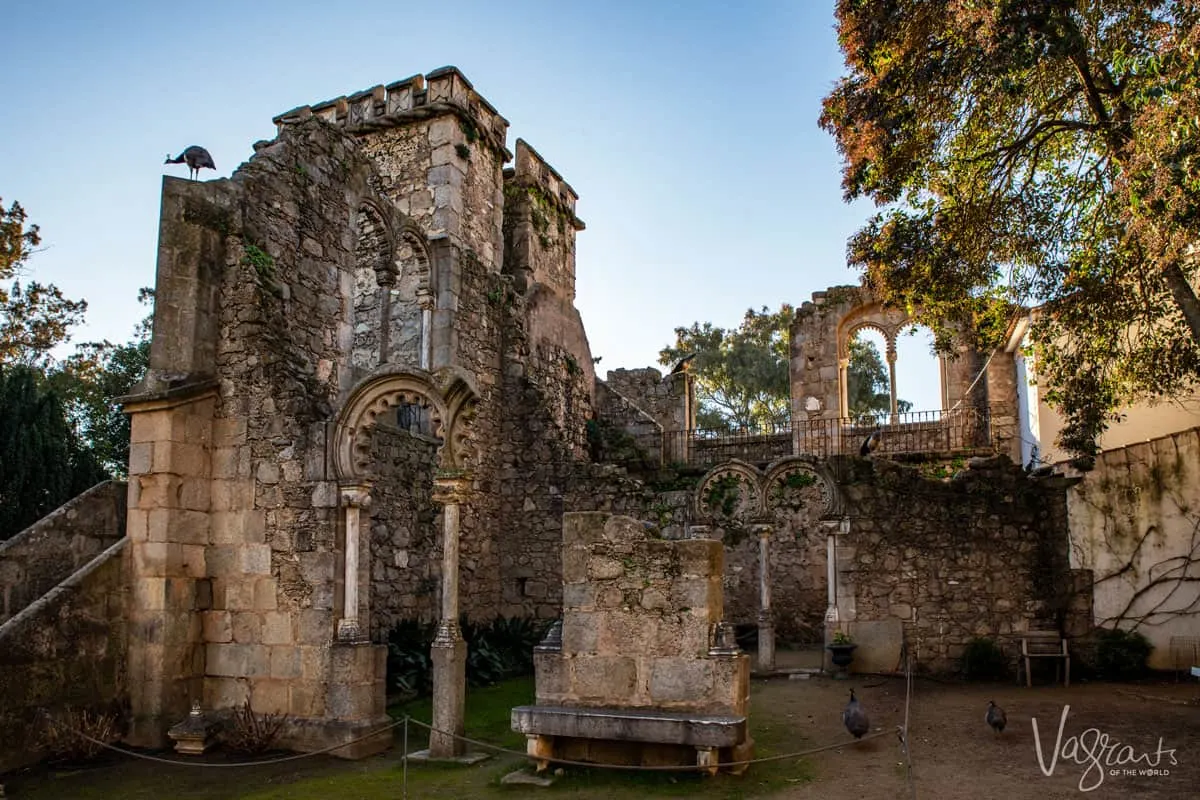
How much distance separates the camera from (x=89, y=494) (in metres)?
9.73

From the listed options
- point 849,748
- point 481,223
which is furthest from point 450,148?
point 849,748

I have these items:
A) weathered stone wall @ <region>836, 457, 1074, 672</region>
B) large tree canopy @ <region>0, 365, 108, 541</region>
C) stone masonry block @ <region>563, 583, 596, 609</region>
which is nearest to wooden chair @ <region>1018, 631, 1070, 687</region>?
weathered stone wall @ <region>836, 457, 1074, 672</region>

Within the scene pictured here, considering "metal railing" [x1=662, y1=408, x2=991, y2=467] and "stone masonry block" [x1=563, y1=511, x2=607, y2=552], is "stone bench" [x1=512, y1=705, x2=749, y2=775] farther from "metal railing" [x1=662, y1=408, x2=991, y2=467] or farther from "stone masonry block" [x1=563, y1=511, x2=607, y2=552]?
"metal railing" [x1=662, y1=408, x2=991, y2=467]

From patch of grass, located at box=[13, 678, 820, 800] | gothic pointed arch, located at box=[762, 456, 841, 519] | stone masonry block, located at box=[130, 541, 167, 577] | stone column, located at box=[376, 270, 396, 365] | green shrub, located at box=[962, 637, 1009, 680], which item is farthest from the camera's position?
stone column, located at box=[376, 270, 396, 365]

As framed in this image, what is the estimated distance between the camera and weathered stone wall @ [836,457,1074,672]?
39.9ft

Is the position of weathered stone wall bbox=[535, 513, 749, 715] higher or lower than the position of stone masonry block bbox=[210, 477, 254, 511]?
lower

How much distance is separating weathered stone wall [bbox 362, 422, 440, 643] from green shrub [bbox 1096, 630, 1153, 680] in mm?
8567

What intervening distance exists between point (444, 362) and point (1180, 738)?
9.73m

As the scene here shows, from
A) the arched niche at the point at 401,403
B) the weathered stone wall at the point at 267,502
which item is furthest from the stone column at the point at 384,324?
the arched niche at the point at 401,403

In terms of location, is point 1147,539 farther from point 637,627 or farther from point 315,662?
point 315,662

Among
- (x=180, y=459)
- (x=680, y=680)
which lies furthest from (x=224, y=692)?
(x=680, y=680)

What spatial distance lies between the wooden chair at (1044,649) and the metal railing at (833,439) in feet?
23.9

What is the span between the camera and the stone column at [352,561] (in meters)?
8.58

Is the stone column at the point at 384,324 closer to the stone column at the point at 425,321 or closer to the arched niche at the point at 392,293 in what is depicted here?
the arched niche at the point at 392,293
